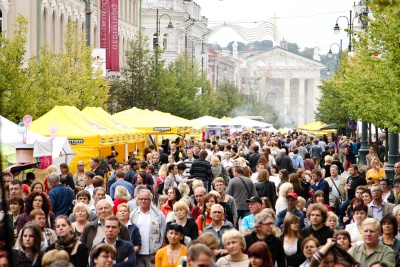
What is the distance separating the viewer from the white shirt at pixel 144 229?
1100 centimetres

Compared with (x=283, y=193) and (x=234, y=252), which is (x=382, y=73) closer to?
(x=283, y=193)

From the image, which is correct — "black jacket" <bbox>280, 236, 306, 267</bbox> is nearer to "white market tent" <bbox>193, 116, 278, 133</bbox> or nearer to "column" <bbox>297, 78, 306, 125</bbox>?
"white market tent" <bbox>193, 116, 278, 133</bbox>

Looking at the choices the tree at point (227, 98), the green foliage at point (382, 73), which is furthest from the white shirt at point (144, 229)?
the tree at point (227, 98)

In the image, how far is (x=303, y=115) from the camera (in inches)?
6905

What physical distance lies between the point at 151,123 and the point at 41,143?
14.3 m

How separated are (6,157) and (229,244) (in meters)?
9.86

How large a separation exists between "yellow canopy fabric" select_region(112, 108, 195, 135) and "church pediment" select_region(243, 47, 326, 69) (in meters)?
138

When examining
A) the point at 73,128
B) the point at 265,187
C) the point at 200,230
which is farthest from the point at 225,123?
the point at 200,230

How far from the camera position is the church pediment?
570 ft

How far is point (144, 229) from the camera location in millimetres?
11227

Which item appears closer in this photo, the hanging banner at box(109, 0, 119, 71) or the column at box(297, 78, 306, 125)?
the hanging banner at box(109, 0, 119, 71)

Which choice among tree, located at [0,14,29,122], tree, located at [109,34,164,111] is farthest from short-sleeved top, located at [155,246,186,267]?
tree, located at [109,34,164,111]

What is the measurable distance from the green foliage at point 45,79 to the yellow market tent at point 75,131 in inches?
72.5

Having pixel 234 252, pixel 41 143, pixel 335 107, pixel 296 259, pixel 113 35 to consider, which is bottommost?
pixel 296 259
